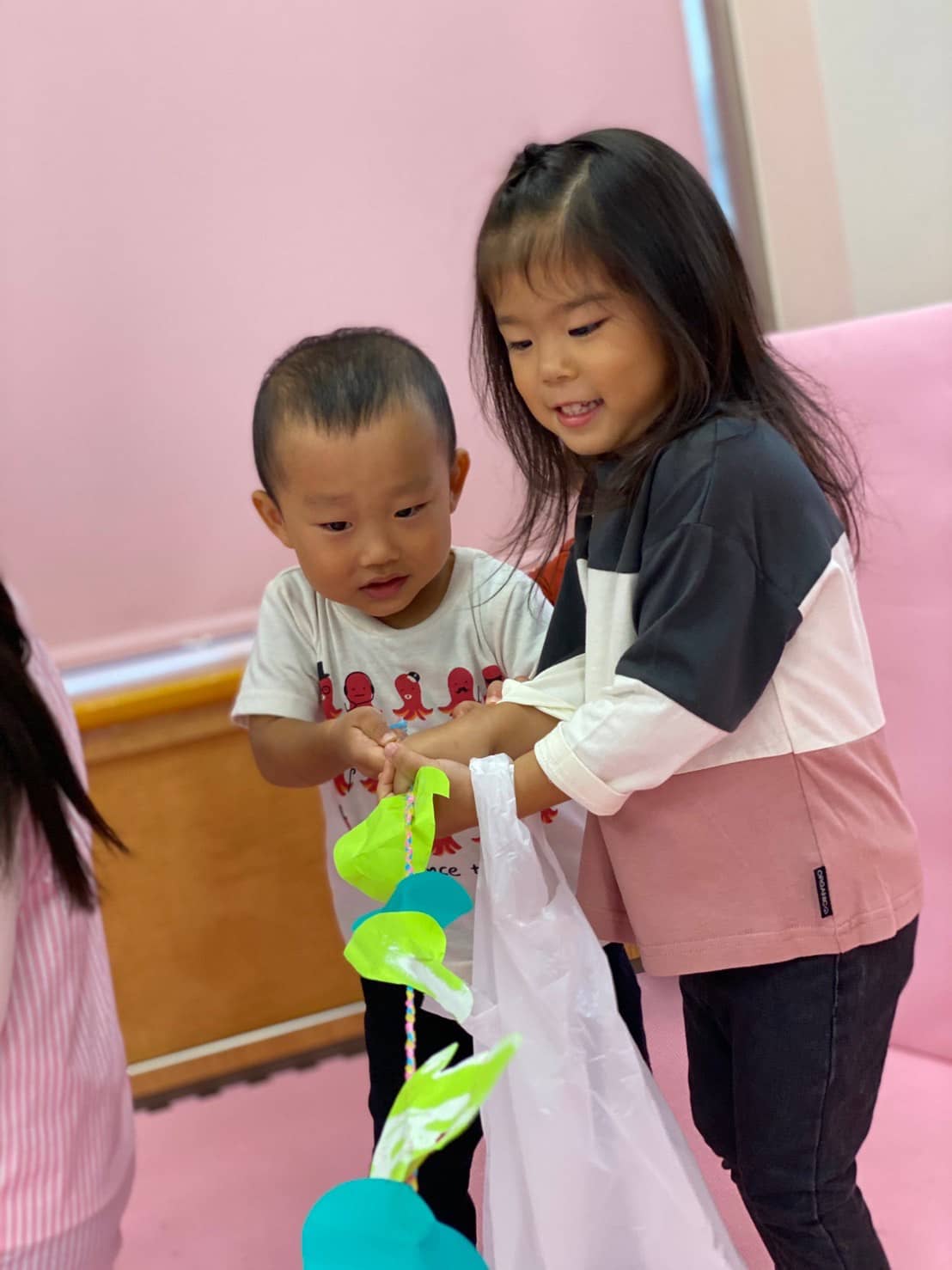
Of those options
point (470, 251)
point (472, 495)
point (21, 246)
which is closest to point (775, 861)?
point (472, 495)

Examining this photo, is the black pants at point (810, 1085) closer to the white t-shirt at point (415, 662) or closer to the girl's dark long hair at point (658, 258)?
the white t-shirt at point (415, 662)

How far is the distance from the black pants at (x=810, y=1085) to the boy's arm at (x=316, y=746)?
11.3 inches

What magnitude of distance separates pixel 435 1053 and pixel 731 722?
0.43 meters

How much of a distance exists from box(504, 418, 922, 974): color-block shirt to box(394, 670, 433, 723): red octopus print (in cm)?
12

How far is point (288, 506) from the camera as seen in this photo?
94 centimetres

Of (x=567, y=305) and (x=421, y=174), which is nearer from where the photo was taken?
(x=567, y=305)

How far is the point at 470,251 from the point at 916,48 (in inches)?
23.0

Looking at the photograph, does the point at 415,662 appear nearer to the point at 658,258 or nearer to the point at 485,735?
the point at 485,735

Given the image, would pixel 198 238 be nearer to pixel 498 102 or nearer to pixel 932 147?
pixel 498 102

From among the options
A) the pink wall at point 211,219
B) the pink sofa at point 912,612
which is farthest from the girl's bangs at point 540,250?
the pink wall at point 211,219

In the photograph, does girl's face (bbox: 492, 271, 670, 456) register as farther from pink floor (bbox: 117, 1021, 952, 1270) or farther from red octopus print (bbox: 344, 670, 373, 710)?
pink floor (bbox: 117, 1021, 952, 1270)

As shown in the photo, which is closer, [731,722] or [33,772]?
[731,722]

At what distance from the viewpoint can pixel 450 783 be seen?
0.82 m

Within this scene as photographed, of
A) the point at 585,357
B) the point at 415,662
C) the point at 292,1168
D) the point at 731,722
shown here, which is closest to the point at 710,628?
the point at 731,722
